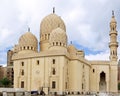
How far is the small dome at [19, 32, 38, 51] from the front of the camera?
53875mm

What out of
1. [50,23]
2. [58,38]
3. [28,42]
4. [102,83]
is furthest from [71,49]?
[102,83]

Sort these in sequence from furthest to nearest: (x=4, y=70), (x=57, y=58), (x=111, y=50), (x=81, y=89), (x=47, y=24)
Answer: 1. (x=4, y=70)
2. (x=111, y=50)
3. (x=47, y=24)
4. (x=81, y=89)
5. (x=57, y=58)

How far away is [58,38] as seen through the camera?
165 feet

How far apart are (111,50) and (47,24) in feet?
48.2

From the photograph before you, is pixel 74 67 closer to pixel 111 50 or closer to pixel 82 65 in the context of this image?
pixel 82 65

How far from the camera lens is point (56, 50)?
47.9 m

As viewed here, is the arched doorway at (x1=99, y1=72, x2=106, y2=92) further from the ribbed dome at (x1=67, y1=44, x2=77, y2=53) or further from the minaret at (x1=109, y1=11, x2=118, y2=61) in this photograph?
the ribbed dome at (x1=67, y1=44, x2=77, y2=53)

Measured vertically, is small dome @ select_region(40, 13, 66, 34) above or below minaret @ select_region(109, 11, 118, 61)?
above

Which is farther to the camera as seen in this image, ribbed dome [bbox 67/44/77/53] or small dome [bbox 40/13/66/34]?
ribbed dome [bbox 67/44/77/53]

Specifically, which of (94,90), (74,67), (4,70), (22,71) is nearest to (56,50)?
(74,67)

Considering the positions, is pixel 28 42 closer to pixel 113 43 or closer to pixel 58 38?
pixel 58 38

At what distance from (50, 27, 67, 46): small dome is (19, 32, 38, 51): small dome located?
497 centimetres

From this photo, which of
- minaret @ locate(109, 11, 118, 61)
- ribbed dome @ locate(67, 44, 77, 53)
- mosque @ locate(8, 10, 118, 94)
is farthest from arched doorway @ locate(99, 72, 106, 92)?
ribbed dome @ locate(67, 44, 77, 53)

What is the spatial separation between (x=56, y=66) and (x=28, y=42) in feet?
30.3
